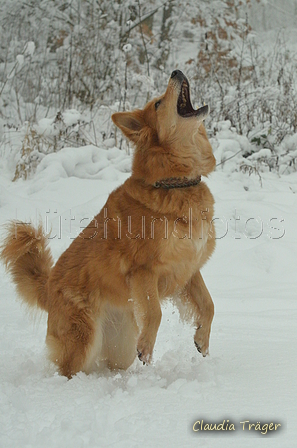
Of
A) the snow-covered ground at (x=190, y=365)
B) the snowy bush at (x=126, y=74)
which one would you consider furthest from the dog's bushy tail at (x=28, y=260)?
the snowy bush at (x=126, y=74)

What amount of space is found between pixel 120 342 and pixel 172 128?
1451 mm

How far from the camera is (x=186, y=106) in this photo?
10.1 feet

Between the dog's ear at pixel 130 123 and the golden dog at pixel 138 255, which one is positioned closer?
the golden dog at pixel 138 255

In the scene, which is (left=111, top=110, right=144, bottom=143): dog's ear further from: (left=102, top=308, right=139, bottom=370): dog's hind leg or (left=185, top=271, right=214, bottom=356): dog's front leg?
(left=102, top=308, right=139, bottom=370): dog's hind leg

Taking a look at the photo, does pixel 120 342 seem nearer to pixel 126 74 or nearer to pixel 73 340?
pixel 73 340

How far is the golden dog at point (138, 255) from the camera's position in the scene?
2.59 metres

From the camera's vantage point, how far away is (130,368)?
120 inches

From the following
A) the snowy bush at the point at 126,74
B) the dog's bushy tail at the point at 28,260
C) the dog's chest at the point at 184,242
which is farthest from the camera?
the snowy bush at the point at 126,74

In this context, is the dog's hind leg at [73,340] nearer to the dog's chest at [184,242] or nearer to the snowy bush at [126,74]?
the dog's chest at [184,242]

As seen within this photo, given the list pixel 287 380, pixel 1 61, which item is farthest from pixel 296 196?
pixel 1 61

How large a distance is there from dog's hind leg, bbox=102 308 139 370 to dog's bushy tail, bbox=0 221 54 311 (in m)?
0.47

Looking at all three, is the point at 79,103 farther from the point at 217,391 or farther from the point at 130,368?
the point at 217,391

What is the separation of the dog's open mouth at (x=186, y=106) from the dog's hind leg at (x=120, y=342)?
137 centimetres

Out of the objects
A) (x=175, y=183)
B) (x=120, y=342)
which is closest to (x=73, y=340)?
(x=120, y=342)
